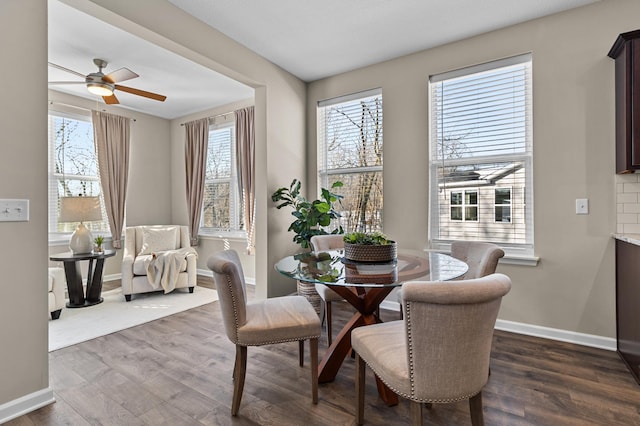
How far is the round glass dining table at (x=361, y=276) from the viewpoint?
165 cm

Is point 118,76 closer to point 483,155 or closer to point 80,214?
point 80,214

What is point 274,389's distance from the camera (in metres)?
1.97

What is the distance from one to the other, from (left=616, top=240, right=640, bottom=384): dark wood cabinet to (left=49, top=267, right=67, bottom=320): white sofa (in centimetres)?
485

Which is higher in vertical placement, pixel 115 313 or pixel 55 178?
pixel 55 178

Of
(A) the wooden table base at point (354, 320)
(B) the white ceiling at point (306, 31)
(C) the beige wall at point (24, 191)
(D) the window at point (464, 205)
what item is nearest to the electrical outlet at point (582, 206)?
(D) the window at point (464, 205)

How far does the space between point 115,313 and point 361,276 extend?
122 inches

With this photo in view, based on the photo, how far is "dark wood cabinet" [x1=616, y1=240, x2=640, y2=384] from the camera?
207cm

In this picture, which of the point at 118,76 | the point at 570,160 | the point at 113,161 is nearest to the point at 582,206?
the point at 570,160

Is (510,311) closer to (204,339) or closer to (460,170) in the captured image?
(460,170)

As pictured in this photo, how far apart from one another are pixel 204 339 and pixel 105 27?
2891 millimetres

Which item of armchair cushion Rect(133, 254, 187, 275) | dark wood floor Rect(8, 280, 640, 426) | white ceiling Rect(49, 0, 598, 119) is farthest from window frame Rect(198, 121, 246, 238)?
dark wood floor Rect(8, 280, 640, 426)

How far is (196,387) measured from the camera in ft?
6.57

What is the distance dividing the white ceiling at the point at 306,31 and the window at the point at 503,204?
4.92 feet

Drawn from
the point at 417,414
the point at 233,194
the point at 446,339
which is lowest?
the point at 417,414
